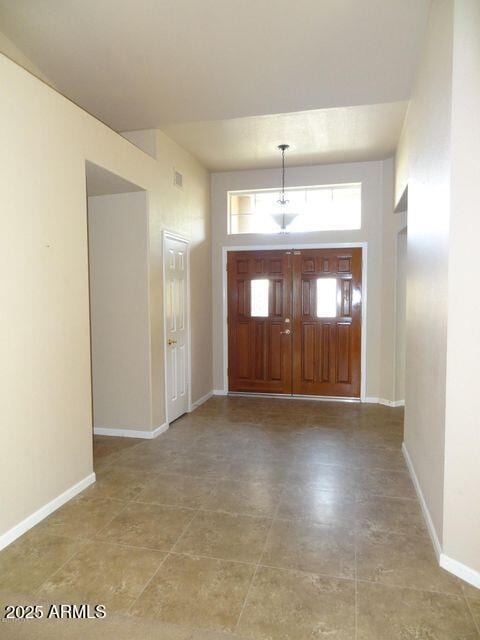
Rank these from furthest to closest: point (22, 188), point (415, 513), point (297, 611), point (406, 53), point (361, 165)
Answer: point (361, 165), point (406, 53), point (415, 513), point (22, 188), point (297, 611)

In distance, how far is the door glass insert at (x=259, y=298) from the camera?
20.1ft

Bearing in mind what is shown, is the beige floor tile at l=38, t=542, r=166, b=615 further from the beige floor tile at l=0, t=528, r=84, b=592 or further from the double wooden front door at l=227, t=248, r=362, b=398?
the double wooden front door at l=227, t=248, r=362, b=398

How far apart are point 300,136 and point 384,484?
356 centimetres

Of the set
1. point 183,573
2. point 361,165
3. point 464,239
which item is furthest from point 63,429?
point 361,165

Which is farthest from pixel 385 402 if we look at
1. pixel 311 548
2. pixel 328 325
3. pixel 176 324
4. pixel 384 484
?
pixel 311 548

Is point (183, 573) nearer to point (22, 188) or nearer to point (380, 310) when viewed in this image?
point (22, 188)

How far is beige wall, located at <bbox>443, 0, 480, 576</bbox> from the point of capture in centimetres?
206

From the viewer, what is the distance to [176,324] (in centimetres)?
500

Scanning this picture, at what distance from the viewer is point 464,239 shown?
210cm

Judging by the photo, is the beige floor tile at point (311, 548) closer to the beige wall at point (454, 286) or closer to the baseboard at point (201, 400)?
the beige wall at point (454, 286)

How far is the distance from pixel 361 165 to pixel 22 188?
14.4 feet

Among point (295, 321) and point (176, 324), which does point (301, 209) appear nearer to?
point (295, 321)

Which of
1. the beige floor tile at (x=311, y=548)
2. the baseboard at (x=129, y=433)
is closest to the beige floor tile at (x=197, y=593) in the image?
the beige floor tile at (x=311, y=548)

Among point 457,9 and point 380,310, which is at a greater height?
point 457,9
